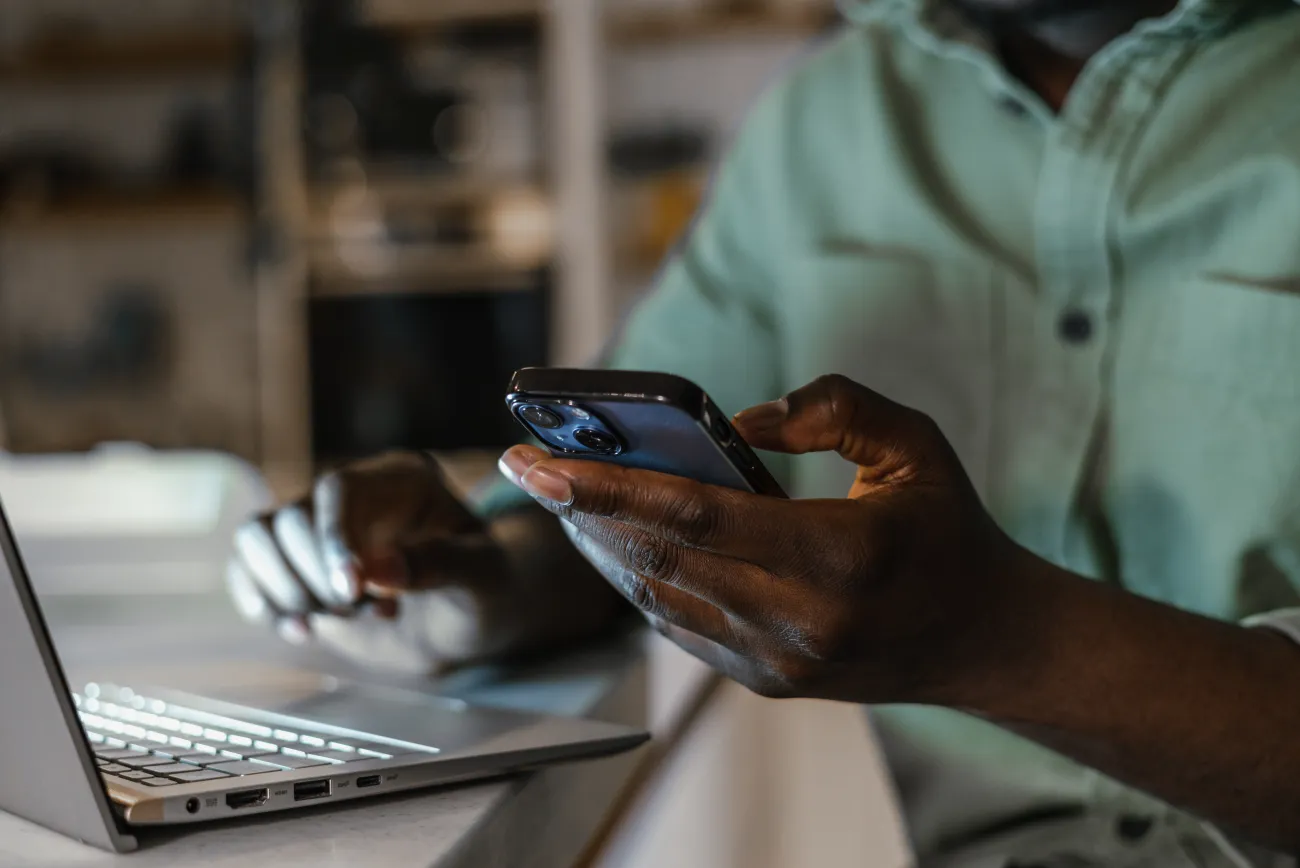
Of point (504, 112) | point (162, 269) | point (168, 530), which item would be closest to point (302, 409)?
point (162, 269)

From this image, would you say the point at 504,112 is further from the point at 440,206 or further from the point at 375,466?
the point at 375,466

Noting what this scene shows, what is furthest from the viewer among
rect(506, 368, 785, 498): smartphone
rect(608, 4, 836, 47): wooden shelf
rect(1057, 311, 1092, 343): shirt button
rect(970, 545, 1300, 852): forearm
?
rect(608, 4, 836, 47): wooden shelf

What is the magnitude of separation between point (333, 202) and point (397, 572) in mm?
2186

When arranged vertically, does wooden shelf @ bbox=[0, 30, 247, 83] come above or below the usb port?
above

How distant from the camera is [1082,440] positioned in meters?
0.65

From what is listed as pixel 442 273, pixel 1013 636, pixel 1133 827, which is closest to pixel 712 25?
pixel 442 273

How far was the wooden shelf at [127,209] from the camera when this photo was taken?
2611 mm

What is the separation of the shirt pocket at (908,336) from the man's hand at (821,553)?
0.31m

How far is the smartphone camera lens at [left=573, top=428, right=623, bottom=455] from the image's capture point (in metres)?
0.32

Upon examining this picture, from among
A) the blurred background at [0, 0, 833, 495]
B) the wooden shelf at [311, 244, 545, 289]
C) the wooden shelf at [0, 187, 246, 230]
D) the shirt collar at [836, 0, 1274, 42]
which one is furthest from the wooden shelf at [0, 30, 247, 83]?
the shirt collar at [836, 0, 1274, 42]

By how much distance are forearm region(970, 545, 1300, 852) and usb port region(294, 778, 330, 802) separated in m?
0.23

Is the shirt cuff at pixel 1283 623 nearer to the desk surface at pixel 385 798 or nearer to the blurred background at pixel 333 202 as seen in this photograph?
the desk surface at pixel 385 798

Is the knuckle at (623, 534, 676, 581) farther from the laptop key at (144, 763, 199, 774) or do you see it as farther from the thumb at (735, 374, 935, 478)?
the laptop key at (144, 763, 199, 774)

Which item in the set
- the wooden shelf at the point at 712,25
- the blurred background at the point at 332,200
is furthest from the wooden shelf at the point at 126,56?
the wooden shelf at the point at 712,25
